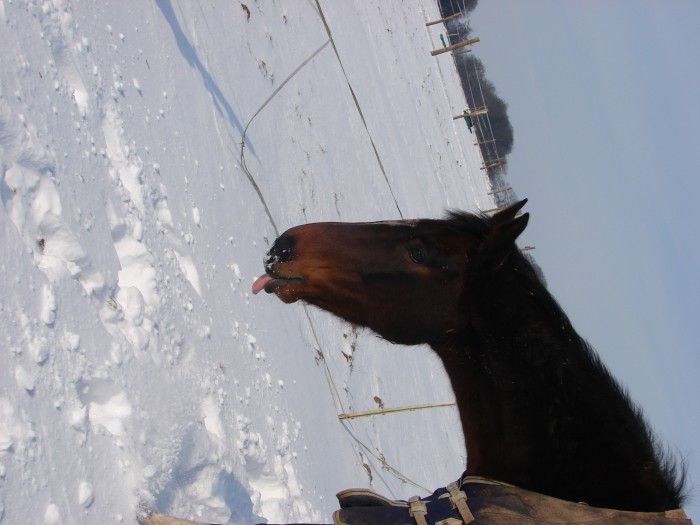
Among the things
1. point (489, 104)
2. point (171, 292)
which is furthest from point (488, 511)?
point (489, 104)

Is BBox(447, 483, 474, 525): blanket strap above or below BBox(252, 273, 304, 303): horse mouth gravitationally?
below

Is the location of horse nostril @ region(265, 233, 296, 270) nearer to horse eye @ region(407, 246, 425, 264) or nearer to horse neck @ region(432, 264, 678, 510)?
horse eye @ region(407, 246, 425, 264)

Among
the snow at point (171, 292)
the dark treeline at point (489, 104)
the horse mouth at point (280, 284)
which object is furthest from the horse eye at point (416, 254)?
the dark treeline at point (489, 104)

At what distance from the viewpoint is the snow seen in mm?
2213

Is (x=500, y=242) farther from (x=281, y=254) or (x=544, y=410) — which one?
(x=281, y=254)

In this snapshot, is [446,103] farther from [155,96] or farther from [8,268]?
[8,268]

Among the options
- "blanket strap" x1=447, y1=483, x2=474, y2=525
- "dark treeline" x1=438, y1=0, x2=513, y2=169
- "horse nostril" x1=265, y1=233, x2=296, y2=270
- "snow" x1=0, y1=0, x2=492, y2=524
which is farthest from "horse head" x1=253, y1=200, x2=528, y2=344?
"dark treeline" x1=438, y1=0, x2=513, y2=169

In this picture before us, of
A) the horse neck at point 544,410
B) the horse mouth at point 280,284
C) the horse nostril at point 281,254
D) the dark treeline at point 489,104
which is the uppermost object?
the dark treeline at point 489,104

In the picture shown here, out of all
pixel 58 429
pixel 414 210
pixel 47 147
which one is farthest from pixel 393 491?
pixel 414 210

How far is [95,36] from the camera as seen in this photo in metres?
3.26

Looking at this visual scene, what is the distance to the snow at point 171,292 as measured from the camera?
2.21m

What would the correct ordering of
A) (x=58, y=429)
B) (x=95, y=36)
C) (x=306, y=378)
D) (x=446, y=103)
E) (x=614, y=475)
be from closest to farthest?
(x=614, y=475) < (x=58, y=429) < (x=95, y=36) < (x=306, y=378) < (x=446, y=103)

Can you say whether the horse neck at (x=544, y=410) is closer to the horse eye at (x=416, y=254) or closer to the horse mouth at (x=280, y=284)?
the horse eye at (x=416, y=254)

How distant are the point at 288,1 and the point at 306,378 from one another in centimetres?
439
